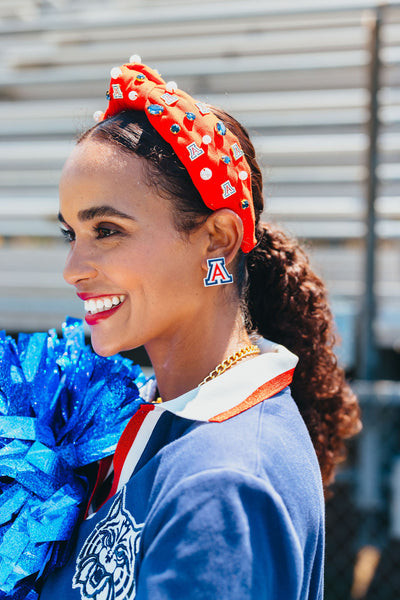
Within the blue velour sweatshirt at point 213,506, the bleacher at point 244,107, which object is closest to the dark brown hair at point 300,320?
the blue velour sweatshirt at point 213,506

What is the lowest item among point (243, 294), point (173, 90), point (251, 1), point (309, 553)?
point (309, 553)

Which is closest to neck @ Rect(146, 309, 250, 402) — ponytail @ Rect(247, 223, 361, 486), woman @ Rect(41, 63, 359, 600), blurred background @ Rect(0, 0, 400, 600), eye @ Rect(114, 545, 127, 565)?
woman @ Rect(41, 63, 359, 600)

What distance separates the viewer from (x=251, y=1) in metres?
4.07

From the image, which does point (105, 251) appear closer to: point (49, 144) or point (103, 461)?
point (103, 461)

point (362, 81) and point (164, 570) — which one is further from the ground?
point (362, 81)

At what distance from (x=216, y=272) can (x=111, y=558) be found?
530 millimetres

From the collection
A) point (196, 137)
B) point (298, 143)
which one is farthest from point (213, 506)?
point (298, 143)

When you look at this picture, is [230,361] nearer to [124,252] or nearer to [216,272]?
[216,272]

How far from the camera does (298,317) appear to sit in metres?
1.56

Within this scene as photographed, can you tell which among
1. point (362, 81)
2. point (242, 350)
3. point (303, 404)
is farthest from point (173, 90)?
point (362, 81)

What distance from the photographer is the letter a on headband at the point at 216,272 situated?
1.21 meters

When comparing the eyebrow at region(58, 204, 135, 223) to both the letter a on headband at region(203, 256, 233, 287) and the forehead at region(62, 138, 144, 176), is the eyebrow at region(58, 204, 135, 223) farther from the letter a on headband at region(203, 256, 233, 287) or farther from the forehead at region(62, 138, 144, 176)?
the letter a on headband at region(203, 256, 233, 287)

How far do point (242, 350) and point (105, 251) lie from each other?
0.33 m

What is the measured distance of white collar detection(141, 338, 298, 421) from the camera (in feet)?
3.45
